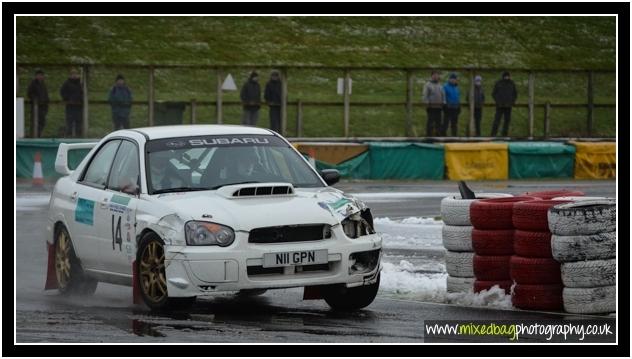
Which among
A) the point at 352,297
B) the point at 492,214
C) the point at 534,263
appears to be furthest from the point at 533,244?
the point at 352,297

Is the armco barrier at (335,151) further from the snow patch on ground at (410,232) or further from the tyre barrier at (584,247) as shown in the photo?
the tyre barrier at (584,247)

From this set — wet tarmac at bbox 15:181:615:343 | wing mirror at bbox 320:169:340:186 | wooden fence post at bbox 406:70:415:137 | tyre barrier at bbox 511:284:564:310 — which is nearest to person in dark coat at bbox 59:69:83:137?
wooden fence post at bbox 406:70:415:137

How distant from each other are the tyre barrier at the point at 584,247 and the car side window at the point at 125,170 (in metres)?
3.28

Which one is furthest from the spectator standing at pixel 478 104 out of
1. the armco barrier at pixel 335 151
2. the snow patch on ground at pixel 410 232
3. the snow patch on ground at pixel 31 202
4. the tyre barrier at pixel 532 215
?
the tyre barrier at pixel 532 215

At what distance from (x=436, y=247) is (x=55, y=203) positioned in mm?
5025

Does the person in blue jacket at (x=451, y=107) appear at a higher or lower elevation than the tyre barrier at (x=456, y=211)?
higher

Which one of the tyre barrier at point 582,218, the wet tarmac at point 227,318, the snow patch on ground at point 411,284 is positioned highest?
the tyre barrier at point 582,218

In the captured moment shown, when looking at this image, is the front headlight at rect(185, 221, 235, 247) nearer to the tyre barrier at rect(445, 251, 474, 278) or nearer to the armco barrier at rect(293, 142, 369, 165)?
the tyre barrier at rect(445, 251, 474, 278)

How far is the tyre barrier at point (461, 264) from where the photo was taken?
11.2 m

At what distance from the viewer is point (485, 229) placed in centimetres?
1098

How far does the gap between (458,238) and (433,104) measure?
19.4 meters

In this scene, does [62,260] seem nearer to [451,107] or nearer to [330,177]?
[330,177]

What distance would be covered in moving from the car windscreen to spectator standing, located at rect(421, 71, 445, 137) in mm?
18882

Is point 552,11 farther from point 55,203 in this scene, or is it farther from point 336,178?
point 55,203
